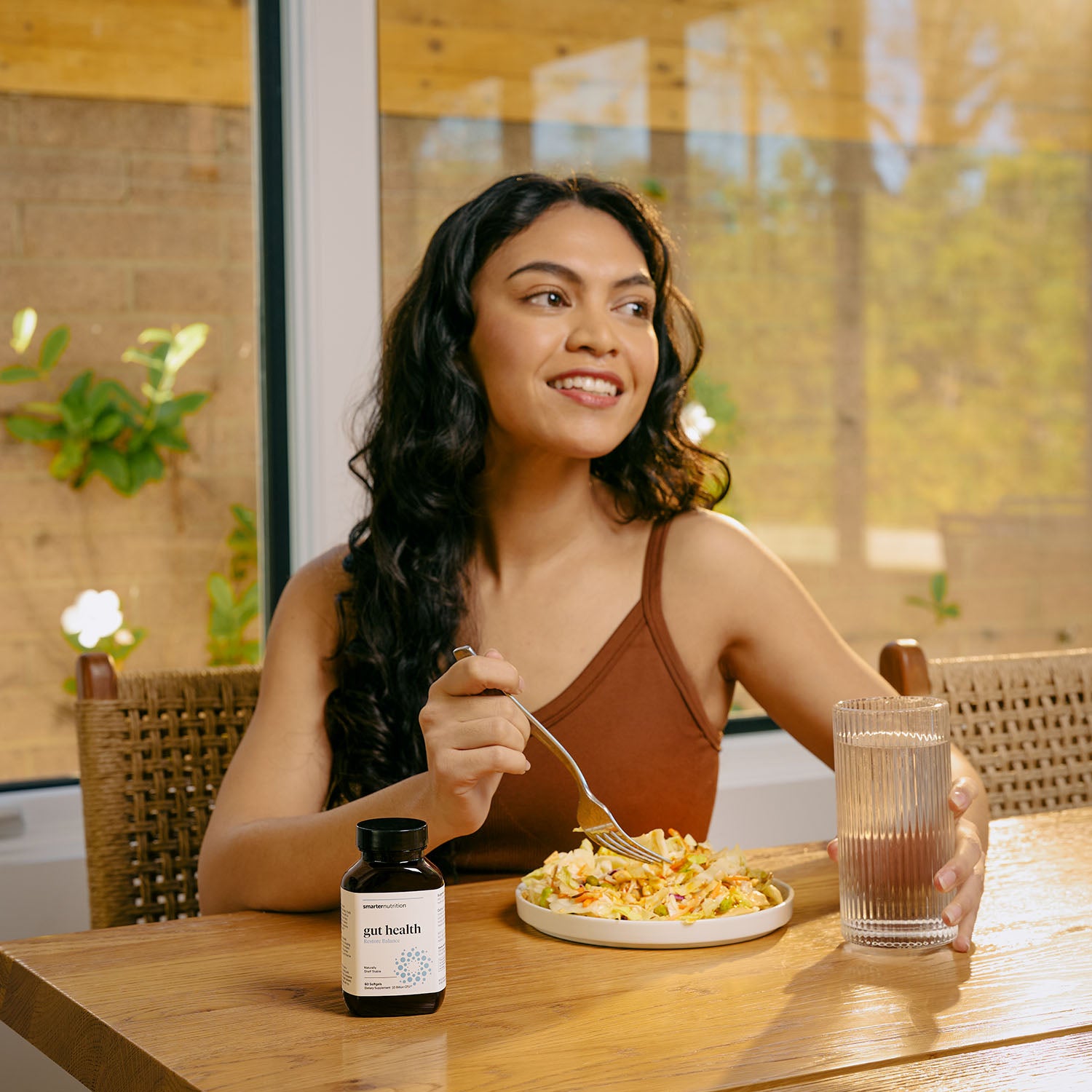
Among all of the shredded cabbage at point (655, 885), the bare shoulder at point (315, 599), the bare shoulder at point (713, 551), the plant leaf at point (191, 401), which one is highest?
the plant leaf at point (191, 401)

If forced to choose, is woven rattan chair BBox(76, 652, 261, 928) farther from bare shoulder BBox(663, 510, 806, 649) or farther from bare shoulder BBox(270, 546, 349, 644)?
bare shoulder BBox(663, 510, 806, 649)

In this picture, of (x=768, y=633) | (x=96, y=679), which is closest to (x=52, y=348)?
(x=96, y=679)

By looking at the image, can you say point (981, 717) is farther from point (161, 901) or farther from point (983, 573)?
point (983, 573)

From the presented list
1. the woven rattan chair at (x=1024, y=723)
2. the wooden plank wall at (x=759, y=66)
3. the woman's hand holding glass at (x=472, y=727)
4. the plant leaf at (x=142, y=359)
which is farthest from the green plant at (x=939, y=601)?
the woman's hand holding glass at (x=472, y=727)

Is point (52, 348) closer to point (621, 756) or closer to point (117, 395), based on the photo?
point (117, 395)

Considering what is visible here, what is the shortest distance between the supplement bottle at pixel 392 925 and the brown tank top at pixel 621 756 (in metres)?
0.53

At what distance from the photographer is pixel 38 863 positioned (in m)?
2.05

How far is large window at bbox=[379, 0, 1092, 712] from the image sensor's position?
260 centimetres

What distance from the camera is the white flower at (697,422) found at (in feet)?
8.82

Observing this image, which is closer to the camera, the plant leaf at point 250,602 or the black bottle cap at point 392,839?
the black bottle cap at point 392,839

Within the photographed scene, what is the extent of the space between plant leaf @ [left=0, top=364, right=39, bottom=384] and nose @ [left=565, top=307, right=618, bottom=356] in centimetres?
109

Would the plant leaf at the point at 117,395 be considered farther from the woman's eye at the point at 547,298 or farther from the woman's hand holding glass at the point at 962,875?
the woman's hand holding glass at the point at 962,875

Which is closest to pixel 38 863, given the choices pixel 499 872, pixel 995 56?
pixel 499 872

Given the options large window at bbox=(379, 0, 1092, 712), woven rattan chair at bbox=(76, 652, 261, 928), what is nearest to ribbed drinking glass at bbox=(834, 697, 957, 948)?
woven rattan chair at bbox=(76, 652, 261, 928)
